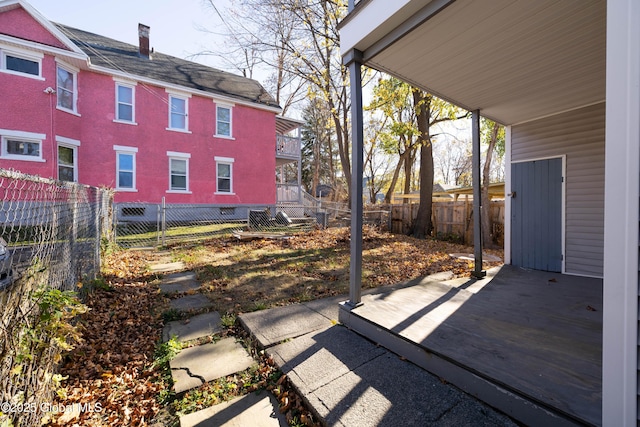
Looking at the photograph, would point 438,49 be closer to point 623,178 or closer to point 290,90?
point 623,178

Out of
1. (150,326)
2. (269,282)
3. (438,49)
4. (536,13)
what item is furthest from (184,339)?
(536,13)

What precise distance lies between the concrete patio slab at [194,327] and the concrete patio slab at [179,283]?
1.16 metres

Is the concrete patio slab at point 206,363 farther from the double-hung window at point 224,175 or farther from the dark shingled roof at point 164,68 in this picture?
the dark shingled roof at point 164,68

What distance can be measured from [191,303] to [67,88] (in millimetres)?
11957

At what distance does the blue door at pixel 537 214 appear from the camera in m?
5.02

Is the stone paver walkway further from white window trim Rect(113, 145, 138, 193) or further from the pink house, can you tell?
the pink house

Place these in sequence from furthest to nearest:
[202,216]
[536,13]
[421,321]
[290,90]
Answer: [290,90], [202,216], [421,321], [536,13]

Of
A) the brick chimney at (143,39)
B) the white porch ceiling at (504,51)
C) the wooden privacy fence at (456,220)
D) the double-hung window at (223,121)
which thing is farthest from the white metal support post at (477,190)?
the brick chimney at (143,39)

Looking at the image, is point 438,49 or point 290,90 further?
point 290,90

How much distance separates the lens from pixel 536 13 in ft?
7.92

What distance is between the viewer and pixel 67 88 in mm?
10820

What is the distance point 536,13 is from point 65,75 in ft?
47.6

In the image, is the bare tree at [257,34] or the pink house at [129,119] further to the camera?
the bare tree at [257,34]

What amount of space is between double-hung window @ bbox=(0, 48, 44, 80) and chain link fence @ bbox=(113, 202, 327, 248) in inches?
204
